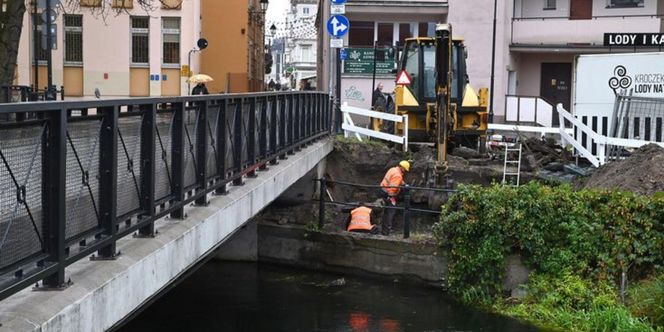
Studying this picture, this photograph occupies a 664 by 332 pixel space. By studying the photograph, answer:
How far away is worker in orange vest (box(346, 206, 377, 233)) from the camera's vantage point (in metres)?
16.8

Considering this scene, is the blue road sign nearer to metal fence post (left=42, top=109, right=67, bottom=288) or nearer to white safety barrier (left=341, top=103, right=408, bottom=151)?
white safety barrier (left=341, top=103, right=408, bottom=151)

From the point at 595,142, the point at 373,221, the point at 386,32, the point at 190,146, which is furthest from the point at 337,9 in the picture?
the point at 386,32

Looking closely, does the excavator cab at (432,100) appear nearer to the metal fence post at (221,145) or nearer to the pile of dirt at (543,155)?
the pile of dirt at (543,155)

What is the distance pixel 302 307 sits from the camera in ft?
45.9

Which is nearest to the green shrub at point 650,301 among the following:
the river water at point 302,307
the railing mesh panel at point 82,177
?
the river water at point 302,307

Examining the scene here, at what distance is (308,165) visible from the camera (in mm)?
16391

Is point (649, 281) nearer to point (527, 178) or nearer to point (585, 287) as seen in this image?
point (585, 287)

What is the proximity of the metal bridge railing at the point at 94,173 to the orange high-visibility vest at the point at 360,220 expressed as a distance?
700 centimetres

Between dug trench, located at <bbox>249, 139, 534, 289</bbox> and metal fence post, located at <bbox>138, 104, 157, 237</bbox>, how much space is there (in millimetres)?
8015

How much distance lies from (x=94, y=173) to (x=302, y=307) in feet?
27.1

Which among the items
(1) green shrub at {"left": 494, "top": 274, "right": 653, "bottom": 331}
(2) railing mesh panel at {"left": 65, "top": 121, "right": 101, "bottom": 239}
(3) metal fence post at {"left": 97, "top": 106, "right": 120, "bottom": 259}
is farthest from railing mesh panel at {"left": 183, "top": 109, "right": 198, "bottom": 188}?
(1) green shrub at {"left": 494, "top": 274, "right": 653, "bottom": 331}

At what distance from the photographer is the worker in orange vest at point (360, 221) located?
55.1ft

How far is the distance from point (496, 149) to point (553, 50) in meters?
15.1

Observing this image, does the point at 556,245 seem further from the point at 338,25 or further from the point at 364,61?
the point at 364,61
